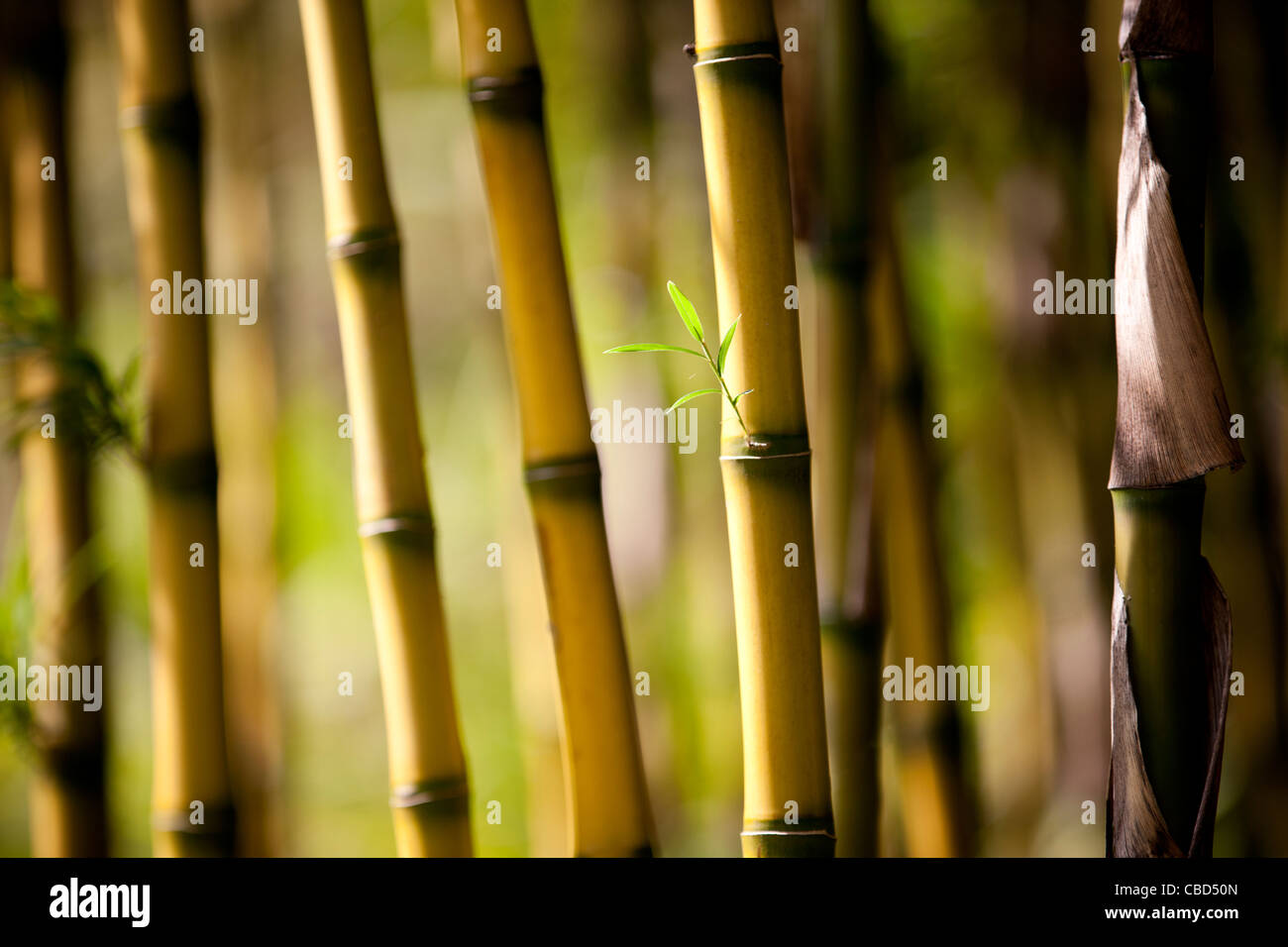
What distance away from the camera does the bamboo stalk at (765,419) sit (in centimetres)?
63

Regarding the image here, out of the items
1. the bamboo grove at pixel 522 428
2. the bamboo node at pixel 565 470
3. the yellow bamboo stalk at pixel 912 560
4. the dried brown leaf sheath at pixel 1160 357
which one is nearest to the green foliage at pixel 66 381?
the bamboo grove at pixel 522 428

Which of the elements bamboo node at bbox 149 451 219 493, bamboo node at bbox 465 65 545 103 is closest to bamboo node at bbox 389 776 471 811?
bamboo node at bbox 149 451 219 493

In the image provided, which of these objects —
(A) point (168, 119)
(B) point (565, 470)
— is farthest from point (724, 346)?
(A) point (168, 119)

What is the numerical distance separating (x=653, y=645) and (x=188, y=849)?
1.44 ft

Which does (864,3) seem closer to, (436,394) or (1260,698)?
(436,394)

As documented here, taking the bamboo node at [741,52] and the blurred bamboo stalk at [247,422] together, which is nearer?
the bamboo node at [741,52]

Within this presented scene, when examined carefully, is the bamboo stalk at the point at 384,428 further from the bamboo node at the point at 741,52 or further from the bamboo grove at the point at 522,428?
the bamboo node at the point at 741,52

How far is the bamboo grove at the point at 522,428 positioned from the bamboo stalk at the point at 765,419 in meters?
0.12

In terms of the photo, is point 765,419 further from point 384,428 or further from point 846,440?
point 384,428

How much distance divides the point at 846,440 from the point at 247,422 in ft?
1.89

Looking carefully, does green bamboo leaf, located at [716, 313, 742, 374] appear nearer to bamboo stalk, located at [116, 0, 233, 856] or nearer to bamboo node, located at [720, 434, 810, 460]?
bamboo node, located at [720, 434, 810, 460]

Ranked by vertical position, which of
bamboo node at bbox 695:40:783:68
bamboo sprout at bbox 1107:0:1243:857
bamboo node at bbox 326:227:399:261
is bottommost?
bamboo sprout at bbox 1107:0:1243:857

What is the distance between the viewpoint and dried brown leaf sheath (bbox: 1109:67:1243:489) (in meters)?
0.53
